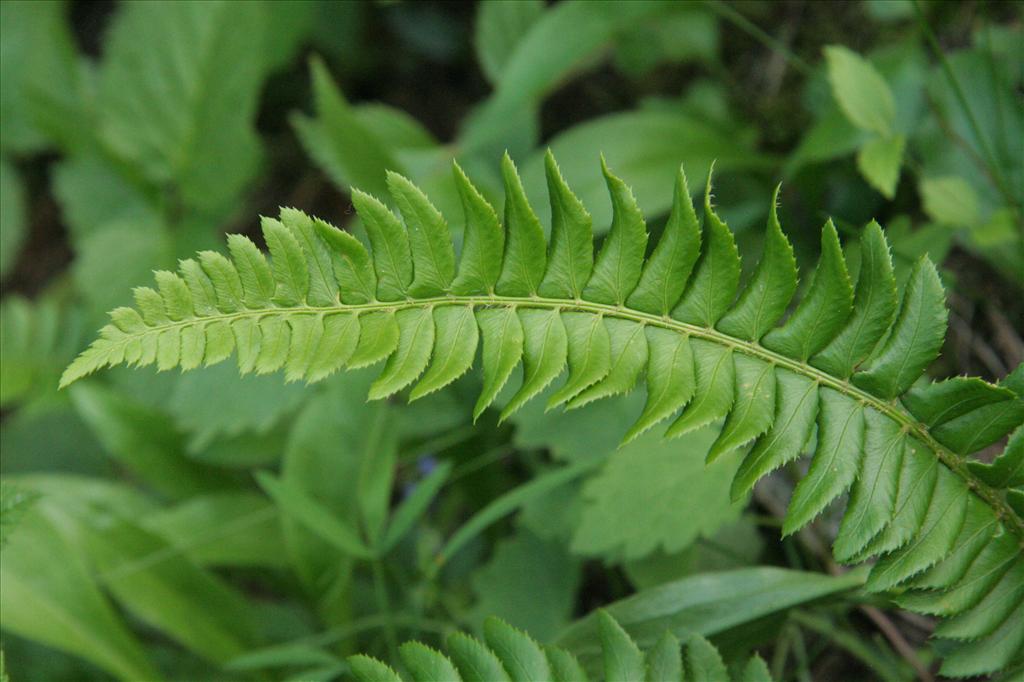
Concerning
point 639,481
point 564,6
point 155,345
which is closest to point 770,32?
point 564,6

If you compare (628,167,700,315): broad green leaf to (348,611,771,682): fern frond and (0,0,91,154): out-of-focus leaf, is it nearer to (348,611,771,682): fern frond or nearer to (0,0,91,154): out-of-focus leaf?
(348,611,771,682): fern frond

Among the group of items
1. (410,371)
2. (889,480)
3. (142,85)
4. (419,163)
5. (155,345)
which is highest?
(142,85)

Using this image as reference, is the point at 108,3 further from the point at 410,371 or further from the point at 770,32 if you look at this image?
the point at 410,371

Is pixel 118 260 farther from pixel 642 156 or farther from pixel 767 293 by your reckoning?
pixel 767 293

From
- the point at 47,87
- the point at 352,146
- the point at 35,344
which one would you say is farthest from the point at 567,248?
the point at 47,87

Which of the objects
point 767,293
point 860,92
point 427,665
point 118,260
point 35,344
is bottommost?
point 427,665

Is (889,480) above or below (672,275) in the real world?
below
